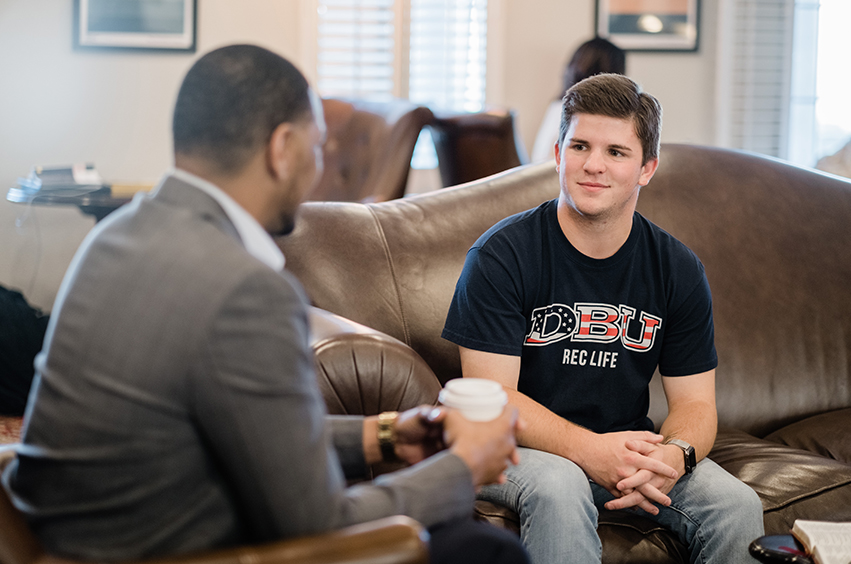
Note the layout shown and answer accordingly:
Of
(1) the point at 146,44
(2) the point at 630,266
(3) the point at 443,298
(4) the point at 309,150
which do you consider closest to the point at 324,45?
(1) the point at 146,44

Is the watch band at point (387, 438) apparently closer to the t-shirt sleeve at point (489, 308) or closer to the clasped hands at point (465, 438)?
the clasped hands at point (465, 438)

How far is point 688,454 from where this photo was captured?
1.65 metres

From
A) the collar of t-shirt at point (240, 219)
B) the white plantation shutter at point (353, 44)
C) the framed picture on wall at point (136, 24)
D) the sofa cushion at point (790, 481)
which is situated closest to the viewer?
the collar of t-shirt at point (240, 219)

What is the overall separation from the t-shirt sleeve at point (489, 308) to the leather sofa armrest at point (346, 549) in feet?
2.57

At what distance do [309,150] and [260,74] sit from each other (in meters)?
0.11

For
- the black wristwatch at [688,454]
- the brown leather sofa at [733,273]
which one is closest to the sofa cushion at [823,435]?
the brown leather sofa at [733,273]

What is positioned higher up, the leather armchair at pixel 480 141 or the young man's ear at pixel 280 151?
the leather armchair at pixel 480 141

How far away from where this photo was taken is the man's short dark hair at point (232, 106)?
97 centimetres

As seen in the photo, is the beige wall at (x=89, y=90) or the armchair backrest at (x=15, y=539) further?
the beige wall at (x=89, y=90)

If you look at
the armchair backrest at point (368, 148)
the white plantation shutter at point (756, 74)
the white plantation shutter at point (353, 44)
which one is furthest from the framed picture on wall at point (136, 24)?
the white plantation shutter at point (756, 74)

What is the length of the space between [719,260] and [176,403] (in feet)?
5.89

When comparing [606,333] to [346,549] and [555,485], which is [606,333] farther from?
[346,549]

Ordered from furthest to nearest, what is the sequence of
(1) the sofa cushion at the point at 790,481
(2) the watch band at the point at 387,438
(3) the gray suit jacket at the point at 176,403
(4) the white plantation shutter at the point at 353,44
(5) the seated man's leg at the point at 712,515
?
(4) the white plantation shutter at the point at 353,44
(1) the sofa cushion at the point at 790,481
(5) the seated man's leg at the point at 712,515
(2) the watch band at the point at 387,438
(3) the gray suit jacket at the point at 176,403

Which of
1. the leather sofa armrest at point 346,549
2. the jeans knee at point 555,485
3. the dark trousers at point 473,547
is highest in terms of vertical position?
the leather sofa armrest at point 346,549
